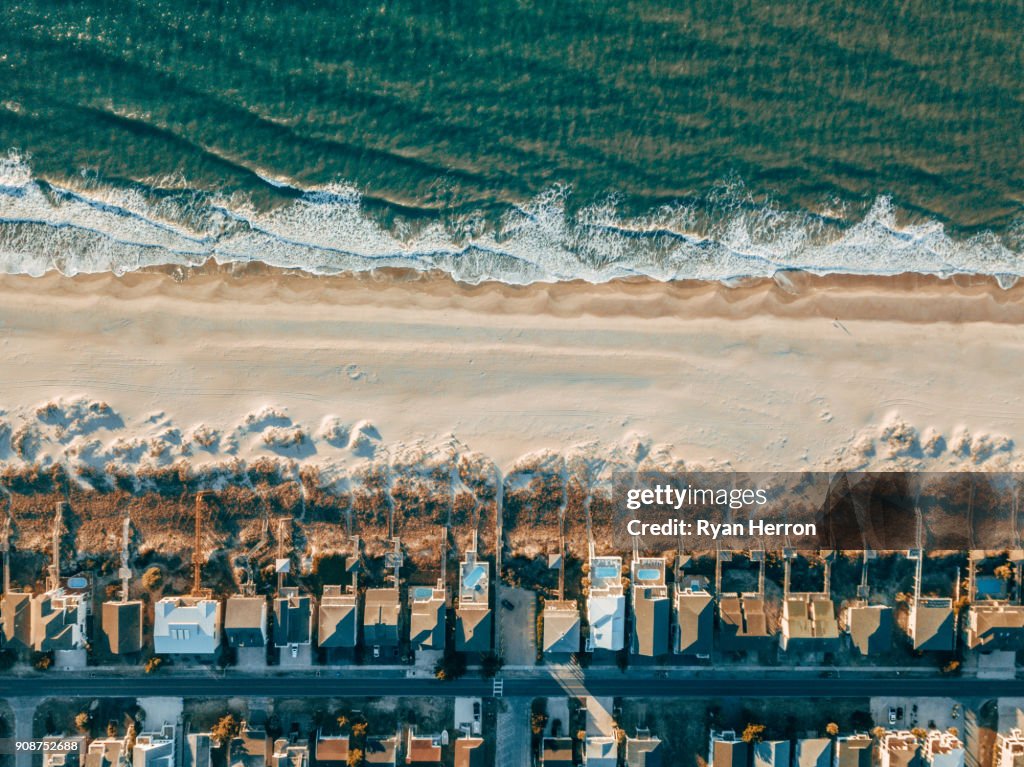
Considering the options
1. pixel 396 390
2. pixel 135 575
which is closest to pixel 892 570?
pixel 396 390

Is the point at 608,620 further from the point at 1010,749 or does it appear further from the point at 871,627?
the point at 1010,749

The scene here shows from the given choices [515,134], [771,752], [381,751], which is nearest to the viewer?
[771,752]

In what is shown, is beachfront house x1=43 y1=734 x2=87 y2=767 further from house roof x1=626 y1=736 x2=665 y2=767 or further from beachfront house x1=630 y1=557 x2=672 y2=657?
beachfront house x1=630 y1=557 x2=672 y2=657

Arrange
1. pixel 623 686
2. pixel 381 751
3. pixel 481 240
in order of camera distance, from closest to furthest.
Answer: pixel 381 751 → pixel 623 686 → pixel 481 240

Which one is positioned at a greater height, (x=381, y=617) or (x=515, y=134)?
(x=515, y=134)

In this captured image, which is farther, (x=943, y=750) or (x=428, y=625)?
(x=943, y=750)

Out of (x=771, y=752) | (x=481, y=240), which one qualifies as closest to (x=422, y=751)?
(x=771, y=752)

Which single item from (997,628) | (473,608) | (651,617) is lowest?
(997,628)
